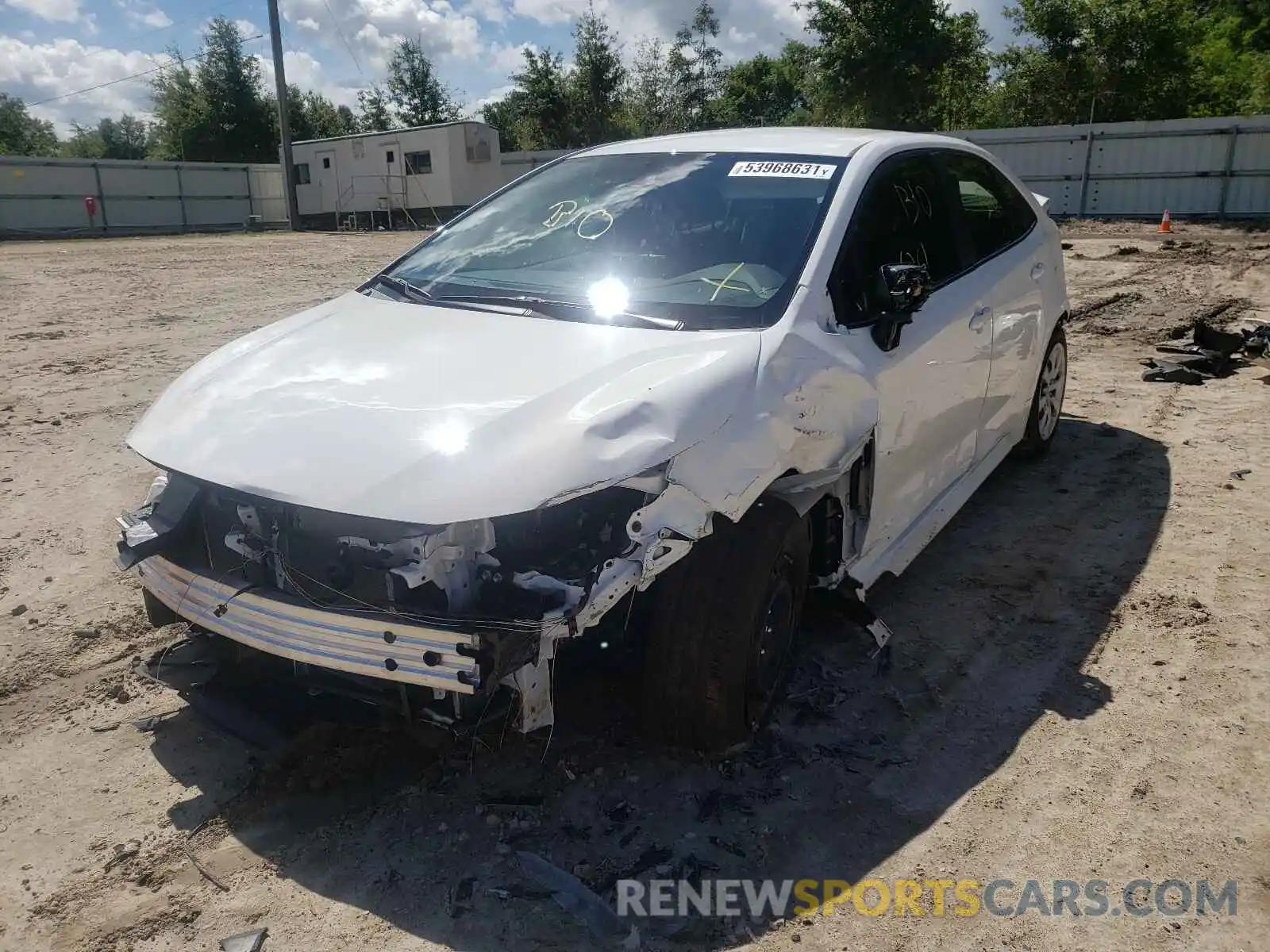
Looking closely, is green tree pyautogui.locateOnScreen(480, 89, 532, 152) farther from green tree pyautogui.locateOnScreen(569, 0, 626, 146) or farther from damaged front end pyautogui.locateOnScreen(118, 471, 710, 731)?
damaged front end pyautogui.locateOnScreen(118, 471, 710, 731)

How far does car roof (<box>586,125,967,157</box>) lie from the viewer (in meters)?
3.80

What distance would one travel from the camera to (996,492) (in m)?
5.39

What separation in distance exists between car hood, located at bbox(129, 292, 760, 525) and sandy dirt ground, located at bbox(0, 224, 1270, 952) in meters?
0.72

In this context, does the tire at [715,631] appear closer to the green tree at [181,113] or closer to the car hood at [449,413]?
the car hood at [449,413]

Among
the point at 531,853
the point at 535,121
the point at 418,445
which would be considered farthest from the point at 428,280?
the point at 535,121

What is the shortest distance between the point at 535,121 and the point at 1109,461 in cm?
3896

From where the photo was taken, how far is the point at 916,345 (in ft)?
11.6

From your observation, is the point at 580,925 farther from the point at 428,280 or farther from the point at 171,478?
the point at 428,280

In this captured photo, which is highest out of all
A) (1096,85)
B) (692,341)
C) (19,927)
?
(1096,85)

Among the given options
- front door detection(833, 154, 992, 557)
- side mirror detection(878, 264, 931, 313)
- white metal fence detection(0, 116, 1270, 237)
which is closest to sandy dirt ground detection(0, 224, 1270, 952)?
front door detection(833, 154, 992, 557)

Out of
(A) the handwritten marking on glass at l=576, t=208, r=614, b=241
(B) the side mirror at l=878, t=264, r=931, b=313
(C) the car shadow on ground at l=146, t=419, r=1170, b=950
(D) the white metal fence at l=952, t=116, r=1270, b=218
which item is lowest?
(C) the car shadow on ground at l=146, t=419, r=1170, b=950

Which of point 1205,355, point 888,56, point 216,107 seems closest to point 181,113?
point 216,107

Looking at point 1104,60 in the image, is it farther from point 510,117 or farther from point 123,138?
point 123,138

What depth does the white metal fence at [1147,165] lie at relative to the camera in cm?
2080
